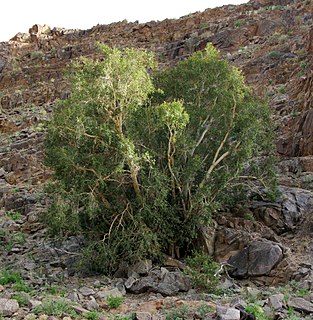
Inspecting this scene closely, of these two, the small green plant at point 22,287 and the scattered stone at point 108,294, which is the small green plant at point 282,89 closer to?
the scattered stone at point 108,294

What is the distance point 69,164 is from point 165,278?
365 centimetres

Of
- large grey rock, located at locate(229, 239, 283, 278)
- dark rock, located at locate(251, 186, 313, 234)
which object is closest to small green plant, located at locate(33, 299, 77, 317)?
large grey rock, located at locate(229, 239, 283, 278)

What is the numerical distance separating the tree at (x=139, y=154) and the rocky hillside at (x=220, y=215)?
3.14 feet

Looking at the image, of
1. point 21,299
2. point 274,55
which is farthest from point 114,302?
point 274,55

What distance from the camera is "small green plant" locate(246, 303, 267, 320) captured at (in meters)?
7.75

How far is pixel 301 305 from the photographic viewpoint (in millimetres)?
8547

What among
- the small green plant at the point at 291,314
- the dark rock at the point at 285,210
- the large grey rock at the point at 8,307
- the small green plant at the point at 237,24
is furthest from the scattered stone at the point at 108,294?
the small green plant at the point at 237,24

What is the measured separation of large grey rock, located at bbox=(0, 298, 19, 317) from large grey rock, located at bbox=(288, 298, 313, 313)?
4999mm

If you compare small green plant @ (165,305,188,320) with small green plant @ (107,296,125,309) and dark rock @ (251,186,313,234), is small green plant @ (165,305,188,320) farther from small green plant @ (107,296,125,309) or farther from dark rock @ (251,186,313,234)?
dark rock @ (251,186,313,234)

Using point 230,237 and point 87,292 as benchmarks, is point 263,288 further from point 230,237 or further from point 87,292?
point 87,292

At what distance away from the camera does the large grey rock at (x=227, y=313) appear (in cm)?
748

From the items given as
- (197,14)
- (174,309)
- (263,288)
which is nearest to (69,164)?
(174,309)

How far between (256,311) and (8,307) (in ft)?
14.0

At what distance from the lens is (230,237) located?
490 inches
